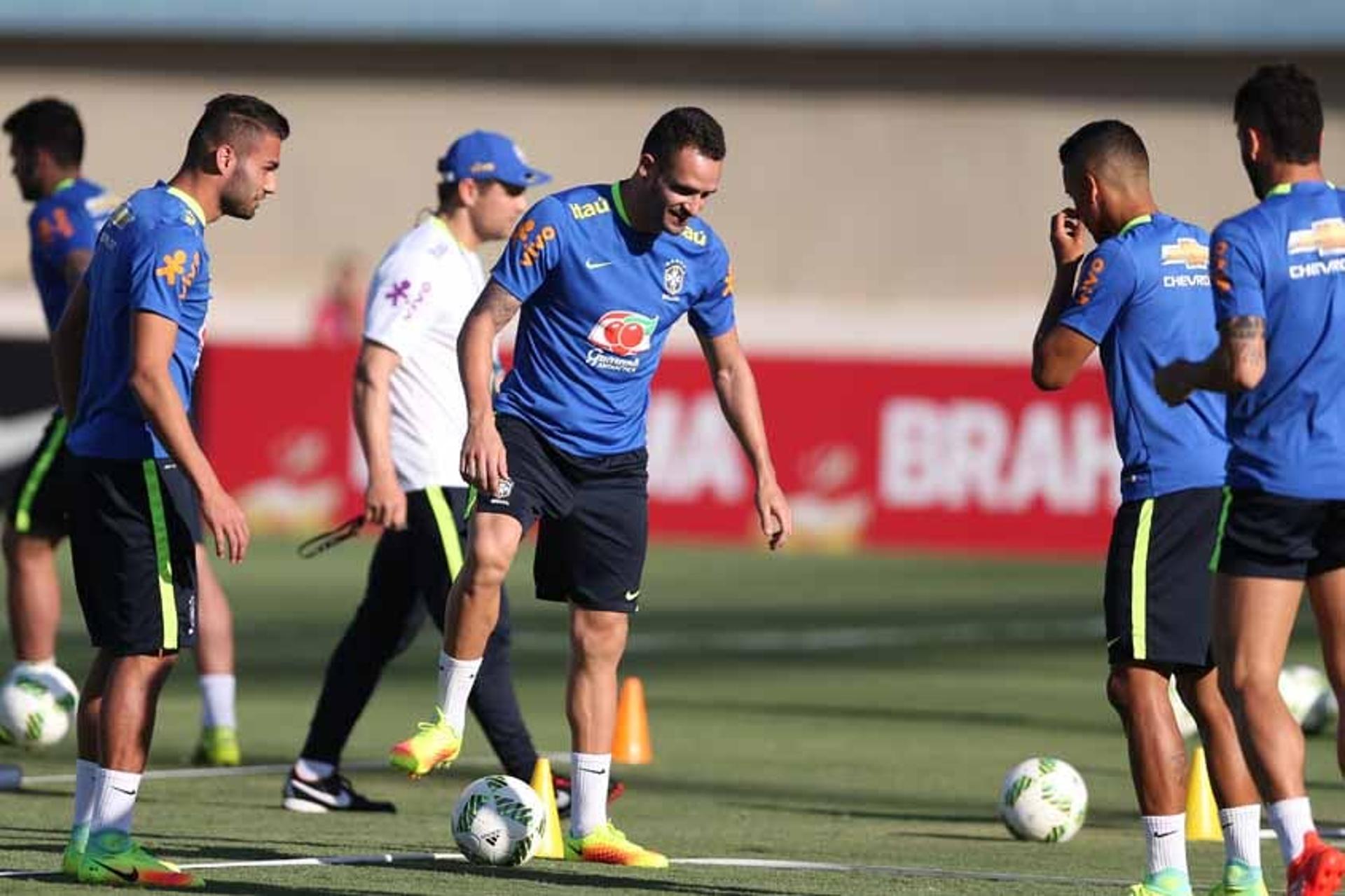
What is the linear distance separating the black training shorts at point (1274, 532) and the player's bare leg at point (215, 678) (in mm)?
5257

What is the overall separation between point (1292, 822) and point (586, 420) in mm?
2706

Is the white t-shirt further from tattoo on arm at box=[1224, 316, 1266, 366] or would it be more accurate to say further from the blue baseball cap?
tattoo on arm at box=[1224, 316, 1266, 366]

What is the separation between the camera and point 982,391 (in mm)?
26203

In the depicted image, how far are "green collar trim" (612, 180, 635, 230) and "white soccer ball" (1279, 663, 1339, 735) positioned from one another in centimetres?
560

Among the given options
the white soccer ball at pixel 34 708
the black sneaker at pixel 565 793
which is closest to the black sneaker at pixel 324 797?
the black sneaker at pixel 565 793

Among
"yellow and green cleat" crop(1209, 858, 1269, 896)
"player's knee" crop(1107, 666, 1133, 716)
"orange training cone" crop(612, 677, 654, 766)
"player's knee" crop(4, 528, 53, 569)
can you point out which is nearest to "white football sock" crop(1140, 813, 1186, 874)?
"yellow and green cleat" crop(1209, 858, 1269, 896)

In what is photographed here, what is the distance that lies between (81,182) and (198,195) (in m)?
3.44

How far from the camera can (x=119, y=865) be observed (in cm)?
862

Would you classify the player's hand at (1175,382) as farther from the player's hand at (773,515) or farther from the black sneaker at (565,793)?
the black sneaker at (565,793)

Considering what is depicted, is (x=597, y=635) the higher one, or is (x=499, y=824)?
(x=597, y=635)

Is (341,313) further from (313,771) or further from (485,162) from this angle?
(313,771)

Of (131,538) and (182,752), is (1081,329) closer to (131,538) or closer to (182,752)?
(131,538)

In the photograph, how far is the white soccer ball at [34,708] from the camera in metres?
11.9

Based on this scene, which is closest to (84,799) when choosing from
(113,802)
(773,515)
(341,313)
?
(113,802)
